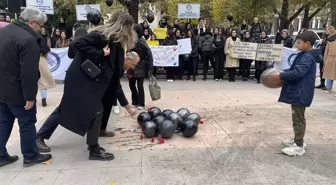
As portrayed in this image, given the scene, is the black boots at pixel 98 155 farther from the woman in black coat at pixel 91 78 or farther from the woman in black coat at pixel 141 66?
the woman in black coat at pixel 141 66

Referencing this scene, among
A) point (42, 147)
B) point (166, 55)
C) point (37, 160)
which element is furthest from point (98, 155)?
point (166, 55)

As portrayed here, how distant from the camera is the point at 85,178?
3873 millimetres

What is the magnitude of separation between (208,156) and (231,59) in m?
6.89

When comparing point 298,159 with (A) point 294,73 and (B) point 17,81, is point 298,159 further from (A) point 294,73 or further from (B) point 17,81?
(B) point 17,81

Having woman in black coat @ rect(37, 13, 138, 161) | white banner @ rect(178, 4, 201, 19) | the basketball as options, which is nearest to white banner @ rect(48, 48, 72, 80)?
white banner @ rect(178, 4, 201, 19)

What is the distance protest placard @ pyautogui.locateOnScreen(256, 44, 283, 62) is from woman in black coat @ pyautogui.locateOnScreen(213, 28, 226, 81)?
1.17 meters

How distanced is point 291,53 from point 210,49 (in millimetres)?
2673

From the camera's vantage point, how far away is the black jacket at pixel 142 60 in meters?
7.02

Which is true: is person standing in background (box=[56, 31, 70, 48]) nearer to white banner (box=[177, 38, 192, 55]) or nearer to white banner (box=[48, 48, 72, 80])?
white banner (box=[48, 48, 72, 80])

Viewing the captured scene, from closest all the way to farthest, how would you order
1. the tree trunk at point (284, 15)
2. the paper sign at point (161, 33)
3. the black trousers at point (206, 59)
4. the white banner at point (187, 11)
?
the black trousers at point (206, 59)
the paper sign at point (161, 33)
the white banner at point (187, 11)
the tree trunk at point (284, 15)

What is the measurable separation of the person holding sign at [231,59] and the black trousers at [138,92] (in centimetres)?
450

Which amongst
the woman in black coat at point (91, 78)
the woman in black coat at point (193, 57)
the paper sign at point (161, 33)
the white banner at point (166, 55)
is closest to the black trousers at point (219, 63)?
the woman in black coat at point (193, 57)

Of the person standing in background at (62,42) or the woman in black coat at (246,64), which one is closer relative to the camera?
the person standing in background at (62,42)

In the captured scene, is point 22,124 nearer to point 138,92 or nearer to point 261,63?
point 138,92
